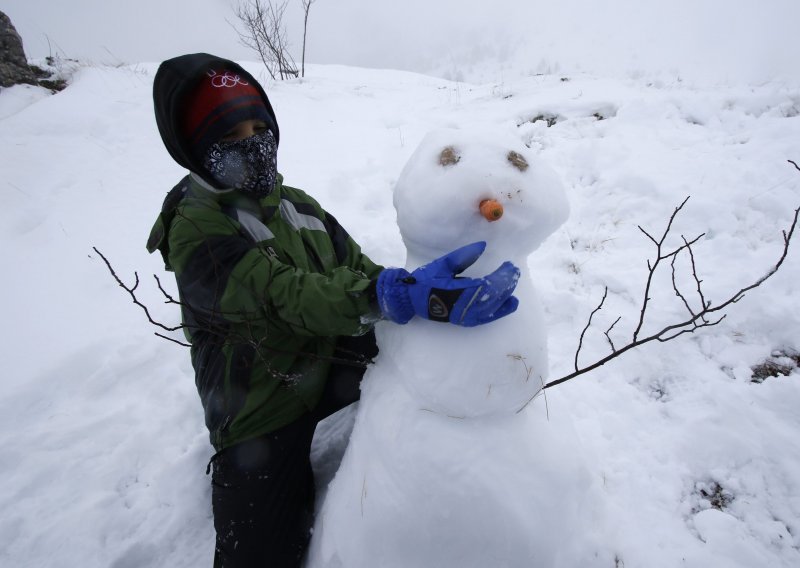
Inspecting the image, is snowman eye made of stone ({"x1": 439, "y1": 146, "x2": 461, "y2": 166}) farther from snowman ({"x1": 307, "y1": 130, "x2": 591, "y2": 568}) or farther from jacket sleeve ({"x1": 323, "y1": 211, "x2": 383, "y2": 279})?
jacket sleeve ({"x1": 323, "y1": 211, "x2": 383, "y2": 279})

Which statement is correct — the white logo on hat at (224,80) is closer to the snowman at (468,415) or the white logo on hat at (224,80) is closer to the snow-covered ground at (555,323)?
the snowman at (468,415)

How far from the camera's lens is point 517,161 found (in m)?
1.15

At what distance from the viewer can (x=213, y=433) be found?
1.54 meters

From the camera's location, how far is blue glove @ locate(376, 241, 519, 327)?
1058 mm

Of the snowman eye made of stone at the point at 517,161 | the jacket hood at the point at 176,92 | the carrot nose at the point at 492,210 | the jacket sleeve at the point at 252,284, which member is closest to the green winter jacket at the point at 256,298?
the jacket sleeve at the point at 252,284

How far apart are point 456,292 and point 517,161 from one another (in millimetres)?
431

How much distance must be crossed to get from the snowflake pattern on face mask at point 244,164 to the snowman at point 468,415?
0.57 meters

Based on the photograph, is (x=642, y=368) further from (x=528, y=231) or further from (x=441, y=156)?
(x=441, y=156)

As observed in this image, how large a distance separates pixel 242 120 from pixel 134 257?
251 centimetres

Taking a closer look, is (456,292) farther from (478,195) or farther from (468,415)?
(468,415)

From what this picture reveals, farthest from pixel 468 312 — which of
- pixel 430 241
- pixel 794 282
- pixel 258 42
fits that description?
pixel 258 42

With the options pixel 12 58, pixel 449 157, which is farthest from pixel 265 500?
pixel 12 58

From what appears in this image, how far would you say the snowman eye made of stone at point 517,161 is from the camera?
1142mm

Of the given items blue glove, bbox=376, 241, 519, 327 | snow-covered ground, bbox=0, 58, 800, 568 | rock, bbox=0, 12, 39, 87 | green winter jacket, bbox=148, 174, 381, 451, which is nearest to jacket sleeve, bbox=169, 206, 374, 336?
green winter jacket, bbox=148, 174, 381, 451
